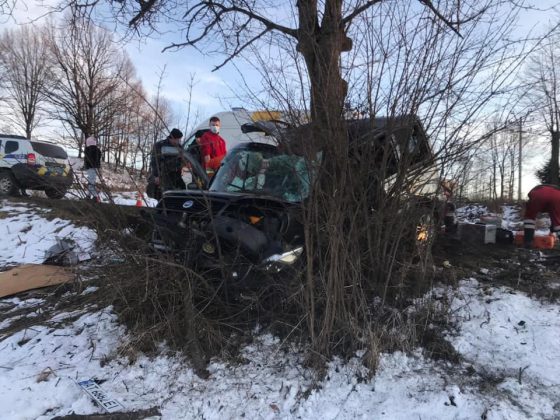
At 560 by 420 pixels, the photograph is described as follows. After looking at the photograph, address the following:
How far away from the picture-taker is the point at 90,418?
3.22 meters

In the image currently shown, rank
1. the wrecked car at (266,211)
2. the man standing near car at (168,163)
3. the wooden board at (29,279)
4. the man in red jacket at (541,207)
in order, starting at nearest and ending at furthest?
the wrecked car at (266,211) → the man standing near car at (168,163) → the wooden board at (29,279) → the man in red jacket at (541,207)

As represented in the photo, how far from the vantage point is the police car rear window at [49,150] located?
1255cm

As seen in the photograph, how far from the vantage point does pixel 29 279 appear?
588 cm

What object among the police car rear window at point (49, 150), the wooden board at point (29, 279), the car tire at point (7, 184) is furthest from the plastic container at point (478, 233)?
the car tire at point (7, 184)

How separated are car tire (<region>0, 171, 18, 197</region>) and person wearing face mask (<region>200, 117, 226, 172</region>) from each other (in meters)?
8.14

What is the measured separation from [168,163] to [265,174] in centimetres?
123

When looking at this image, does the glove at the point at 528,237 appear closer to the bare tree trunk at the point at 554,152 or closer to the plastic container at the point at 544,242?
the plastic container at the point at 544,242

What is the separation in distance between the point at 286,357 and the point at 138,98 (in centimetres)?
294

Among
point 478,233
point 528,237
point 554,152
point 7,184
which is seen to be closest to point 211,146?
point 478,233

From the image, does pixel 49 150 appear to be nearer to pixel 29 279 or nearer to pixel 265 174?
pixel 29 279

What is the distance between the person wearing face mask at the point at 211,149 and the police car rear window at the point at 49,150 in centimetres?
692

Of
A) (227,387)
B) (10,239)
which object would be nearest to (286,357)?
(227,387)

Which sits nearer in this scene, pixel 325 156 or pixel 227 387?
pixel 227 387

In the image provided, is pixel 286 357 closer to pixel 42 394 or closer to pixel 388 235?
pixel 388 235
